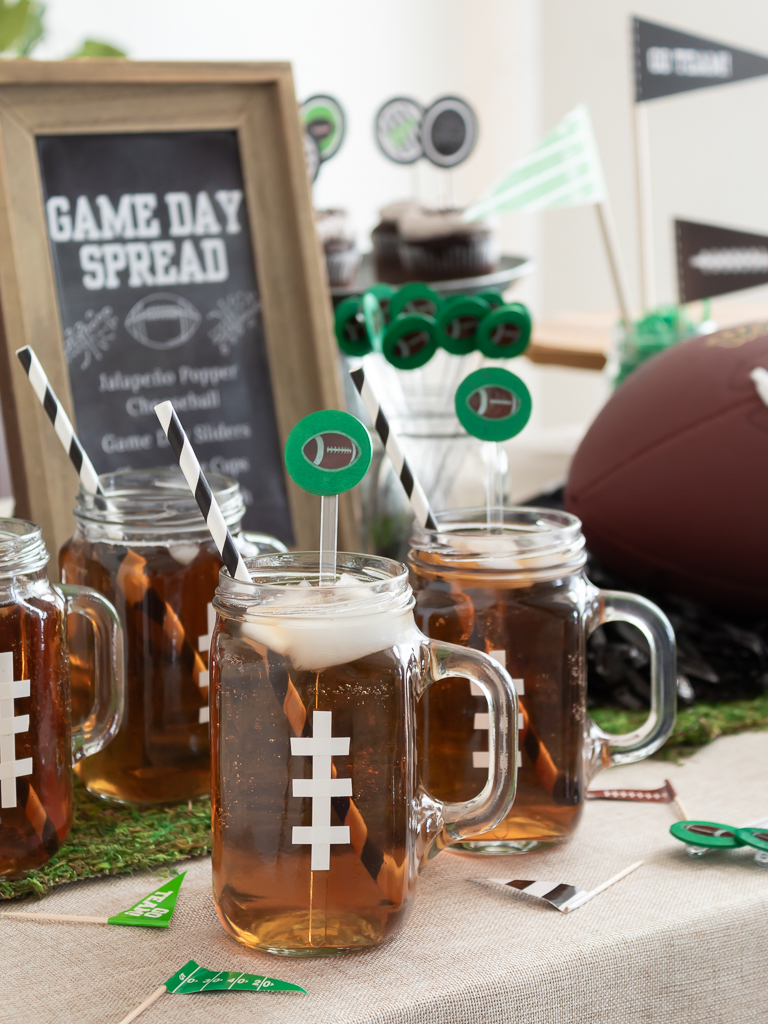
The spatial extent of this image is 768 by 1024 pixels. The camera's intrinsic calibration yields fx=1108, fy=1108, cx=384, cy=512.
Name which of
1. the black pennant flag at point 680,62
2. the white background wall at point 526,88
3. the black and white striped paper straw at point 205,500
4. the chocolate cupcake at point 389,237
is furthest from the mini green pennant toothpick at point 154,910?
the white background wall at point 526,88

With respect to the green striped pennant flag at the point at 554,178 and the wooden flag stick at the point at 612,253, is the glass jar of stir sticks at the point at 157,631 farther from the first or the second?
the wooden flag stick at the point at 612,253

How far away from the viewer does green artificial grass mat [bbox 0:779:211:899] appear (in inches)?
29.3

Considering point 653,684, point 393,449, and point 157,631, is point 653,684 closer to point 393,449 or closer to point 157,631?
point 393,449

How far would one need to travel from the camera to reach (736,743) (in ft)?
3.23

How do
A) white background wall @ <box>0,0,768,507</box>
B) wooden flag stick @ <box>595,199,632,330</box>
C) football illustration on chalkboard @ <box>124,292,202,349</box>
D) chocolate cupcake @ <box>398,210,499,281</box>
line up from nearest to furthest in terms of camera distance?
football illustration on chalkboard @ <box>124,292,202,349</box>
wooden flag stick @ <box>595,199,632,330</box>
chocolate cupcake @ <box>398,210,499,281</box>
white background wall @ <box>0,0,768,507</box>

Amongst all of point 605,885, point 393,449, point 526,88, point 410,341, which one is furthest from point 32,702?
point 526,88

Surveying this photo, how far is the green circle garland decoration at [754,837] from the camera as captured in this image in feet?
2.48

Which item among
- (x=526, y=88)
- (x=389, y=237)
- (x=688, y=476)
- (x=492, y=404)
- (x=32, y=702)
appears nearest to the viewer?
(x=32, y=702)

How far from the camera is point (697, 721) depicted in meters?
1.00

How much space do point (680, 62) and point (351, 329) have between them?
99cm

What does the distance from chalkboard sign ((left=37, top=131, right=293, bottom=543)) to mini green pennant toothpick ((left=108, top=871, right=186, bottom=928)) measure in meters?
0.56

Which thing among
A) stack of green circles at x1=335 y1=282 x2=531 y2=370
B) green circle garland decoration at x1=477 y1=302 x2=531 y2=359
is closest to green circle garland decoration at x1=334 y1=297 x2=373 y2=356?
stack of green circles at x1=335 y1=282 x2=531 y2=370

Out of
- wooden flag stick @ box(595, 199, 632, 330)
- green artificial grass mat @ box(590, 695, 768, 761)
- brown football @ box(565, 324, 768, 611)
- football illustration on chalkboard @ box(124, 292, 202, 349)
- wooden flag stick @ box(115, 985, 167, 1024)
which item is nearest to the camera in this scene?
wooden flag stick @ box(115, 985, 167, 1024)

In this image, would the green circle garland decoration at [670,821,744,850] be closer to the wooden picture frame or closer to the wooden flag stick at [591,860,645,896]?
the wooden flag stick at [591,860,645,896]
